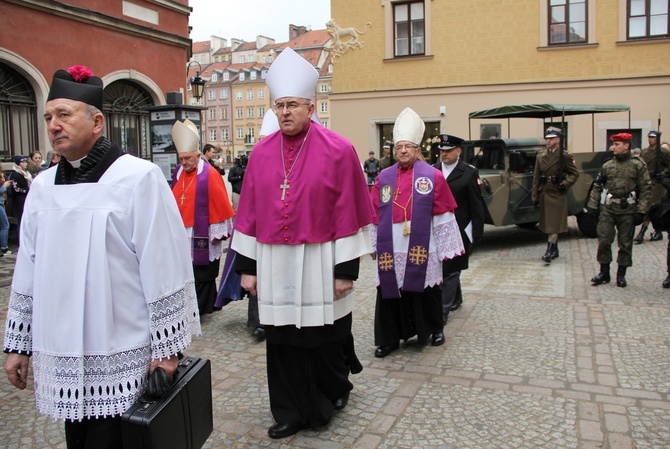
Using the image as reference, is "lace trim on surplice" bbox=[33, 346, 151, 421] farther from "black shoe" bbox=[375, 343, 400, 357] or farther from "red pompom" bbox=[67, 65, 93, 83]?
"black shoe" bbox=[375, 343, 400, 357]

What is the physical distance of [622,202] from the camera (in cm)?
764

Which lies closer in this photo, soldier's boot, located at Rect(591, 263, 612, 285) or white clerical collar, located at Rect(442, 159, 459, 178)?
white clerical collar, located at Rect(442, 159, 459, 178)

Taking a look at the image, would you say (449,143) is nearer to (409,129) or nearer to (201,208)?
(409,129)

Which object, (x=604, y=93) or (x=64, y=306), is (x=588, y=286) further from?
(x=604, y=93)

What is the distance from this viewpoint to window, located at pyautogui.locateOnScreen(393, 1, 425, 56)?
20.6 meters

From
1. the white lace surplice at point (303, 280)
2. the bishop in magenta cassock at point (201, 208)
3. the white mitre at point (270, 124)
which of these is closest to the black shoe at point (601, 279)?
the bishop in magenta cassock at point (201, 208)

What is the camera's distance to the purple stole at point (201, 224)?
6094 mm

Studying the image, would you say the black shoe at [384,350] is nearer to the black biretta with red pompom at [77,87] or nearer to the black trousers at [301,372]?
the black trousers at [301,372]

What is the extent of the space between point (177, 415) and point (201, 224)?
3769mm

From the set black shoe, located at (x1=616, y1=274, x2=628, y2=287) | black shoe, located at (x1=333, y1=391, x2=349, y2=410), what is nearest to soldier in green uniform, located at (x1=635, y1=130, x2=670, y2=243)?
black shoe, located at (x1=616, y1=274, x2=628, y2=287)

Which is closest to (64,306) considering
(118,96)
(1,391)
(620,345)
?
(1,391)

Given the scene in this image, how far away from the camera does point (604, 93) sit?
1864cm

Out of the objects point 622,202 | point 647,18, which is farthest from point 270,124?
point 647,18

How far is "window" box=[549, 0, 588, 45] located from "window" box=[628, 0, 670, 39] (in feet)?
4.10
